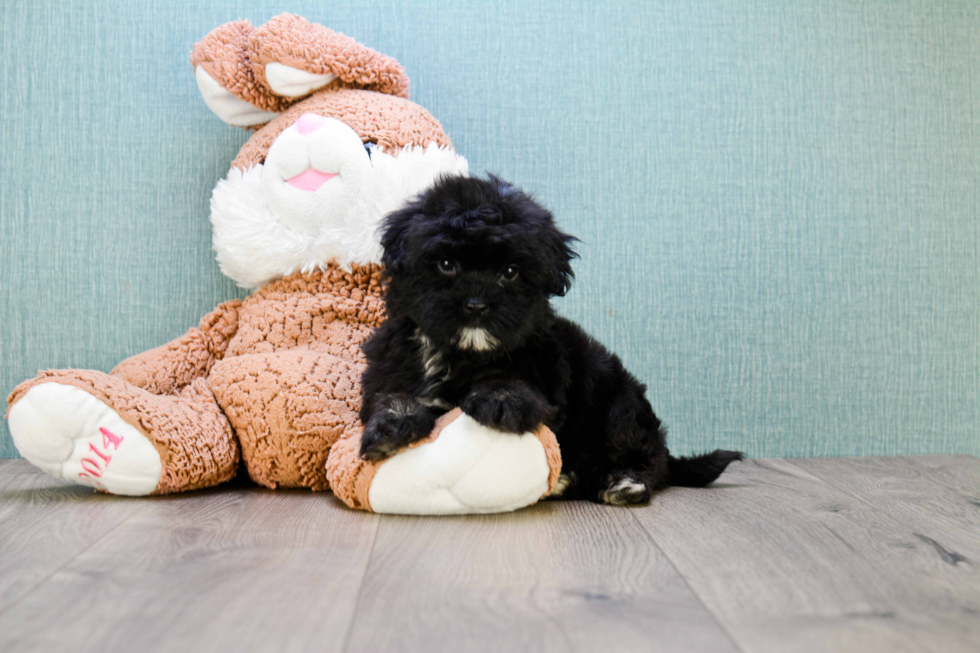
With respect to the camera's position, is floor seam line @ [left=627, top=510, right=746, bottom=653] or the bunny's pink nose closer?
floor seam line @ [left=627, top=510, right=746, bottom=653]

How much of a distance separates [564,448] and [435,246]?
22.7 inches

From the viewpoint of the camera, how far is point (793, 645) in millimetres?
861

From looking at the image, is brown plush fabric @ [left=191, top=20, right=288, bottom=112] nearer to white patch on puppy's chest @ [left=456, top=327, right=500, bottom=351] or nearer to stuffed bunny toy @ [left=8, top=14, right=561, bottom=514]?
stuffed bunny toy @ [left=8, top=14, right=561, bottom=514]

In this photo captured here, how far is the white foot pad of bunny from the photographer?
1.47 m

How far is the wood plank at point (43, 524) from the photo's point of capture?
3.53 feet

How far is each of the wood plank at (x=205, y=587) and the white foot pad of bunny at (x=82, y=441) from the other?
0.12 metres

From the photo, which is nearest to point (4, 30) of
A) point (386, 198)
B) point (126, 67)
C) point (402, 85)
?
point (126, 67)

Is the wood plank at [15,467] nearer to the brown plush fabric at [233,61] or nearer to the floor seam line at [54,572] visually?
the floor seam line at [54,572]

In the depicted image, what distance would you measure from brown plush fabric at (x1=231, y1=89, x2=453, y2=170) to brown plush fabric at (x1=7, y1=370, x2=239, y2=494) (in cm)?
66

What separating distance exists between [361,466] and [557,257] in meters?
0.57

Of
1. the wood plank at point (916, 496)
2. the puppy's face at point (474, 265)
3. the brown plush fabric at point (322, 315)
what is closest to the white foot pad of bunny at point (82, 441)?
the brown plush fabric at point (322, 315)

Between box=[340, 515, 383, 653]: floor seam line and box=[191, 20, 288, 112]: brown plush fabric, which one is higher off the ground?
box=[191, 20, 288, 112]: brown plush fabric

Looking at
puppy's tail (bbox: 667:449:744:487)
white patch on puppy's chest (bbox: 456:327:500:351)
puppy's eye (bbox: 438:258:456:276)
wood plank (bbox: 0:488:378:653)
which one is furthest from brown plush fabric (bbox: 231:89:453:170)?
puppy's tail (bbox: 667:449:744:487)

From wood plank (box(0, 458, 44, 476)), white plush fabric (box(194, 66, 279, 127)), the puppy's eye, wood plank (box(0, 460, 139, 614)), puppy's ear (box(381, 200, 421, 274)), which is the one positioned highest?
white plush fabric (box(194, 66, 279, 127))
